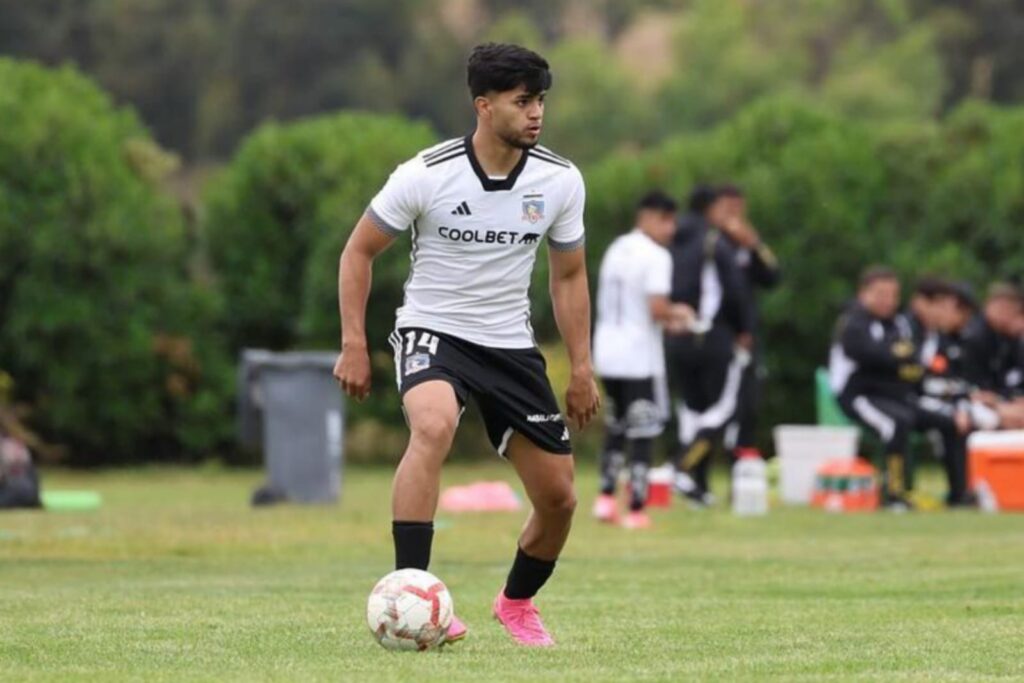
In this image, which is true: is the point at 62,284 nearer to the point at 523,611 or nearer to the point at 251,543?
the point at 251,543

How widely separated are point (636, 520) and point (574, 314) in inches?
282

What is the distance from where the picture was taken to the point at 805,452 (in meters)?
18.3

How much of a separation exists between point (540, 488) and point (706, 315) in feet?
31.0

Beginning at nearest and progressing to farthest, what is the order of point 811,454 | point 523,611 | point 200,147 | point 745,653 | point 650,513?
point 745,653 → point 523,611 → point 650,513 → point 811,454 → point 200,147

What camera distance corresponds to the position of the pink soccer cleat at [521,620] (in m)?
8.41

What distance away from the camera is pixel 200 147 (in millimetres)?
64812

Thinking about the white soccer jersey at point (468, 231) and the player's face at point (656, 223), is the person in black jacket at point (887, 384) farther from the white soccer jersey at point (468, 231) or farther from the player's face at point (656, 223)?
the white soccer jersey at point (468, 231)

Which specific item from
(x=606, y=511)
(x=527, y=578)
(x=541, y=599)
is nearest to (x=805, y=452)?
(x=606, y=511)

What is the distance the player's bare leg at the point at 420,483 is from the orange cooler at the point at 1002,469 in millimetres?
10290

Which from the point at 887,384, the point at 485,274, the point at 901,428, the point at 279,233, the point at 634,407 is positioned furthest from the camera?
the point at 279,233

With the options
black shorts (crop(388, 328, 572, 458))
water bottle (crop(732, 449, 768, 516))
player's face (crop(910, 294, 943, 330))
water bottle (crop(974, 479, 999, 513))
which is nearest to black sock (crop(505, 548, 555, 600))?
black shorts (crop(388, 328, 572, 458))

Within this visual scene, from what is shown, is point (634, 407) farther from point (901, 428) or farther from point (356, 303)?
point (356, 303)

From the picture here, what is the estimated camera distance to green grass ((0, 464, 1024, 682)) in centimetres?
759

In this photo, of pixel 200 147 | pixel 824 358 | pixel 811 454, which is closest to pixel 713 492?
pixel 811 454
